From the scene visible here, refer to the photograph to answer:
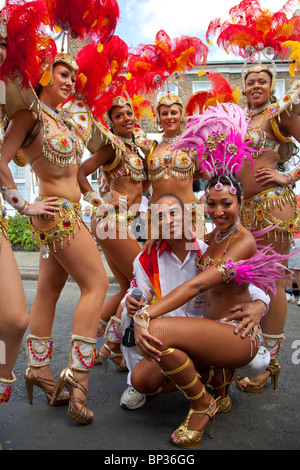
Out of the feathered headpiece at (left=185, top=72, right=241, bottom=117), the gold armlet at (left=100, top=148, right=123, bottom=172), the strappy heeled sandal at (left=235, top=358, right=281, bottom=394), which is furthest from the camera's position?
the feathered headpiece at (left=185, top=72, right=241, bottom=117)

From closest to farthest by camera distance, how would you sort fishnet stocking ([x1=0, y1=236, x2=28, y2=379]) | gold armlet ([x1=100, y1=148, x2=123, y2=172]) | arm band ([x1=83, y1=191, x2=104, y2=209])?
fishnet stocking ([x1=0, y1=236, x2=28, y2=379]), arm band ([x1=83, y1=191, x2=104, y2=209]), gold armlet ([x1=100, y1=148, x2=123, y2=172])

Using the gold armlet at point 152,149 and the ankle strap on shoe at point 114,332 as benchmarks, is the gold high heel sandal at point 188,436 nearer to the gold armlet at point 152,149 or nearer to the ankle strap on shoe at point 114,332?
the ankle strap on shoe at point 114,332

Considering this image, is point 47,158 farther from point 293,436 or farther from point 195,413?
point 293,436

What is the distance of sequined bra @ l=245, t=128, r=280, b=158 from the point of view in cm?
312

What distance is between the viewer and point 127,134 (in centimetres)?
364

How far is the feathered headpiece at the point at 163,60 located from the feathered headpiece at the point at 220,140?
5.53 feet

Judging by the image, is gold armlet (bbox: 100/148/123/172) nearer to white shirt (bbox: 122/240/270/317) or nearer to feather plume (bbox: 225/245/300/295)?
white shirt (bbox: 122/240/270/317)

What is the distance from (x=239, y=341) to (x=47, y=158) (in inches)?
62.5

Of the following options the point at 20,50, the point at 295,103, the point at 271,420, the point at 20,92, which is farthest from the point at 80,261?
the point at 295,103

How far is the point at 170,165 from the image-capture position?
3664 mm

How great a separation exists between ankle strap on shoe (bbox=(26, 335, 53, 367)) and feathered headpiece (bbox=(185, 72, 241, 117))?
8.69ft

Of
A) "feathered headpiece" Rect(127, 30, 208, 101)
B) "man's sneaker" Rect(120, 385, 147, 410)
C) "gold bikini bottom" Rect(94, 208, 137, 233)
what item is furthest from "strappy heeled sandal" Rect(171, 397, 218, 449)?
"feathered headpiece" Rect(127, 30, 208, 101)

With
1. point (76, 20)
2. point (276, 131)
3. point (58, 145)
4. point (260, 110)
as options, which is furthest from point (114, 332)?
point (76, 20)

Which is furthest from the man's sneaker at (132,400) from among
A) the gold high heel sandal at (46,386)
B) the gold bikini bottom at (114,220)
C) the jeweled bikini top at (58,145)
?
the jeweled bikini top at (58,145)
